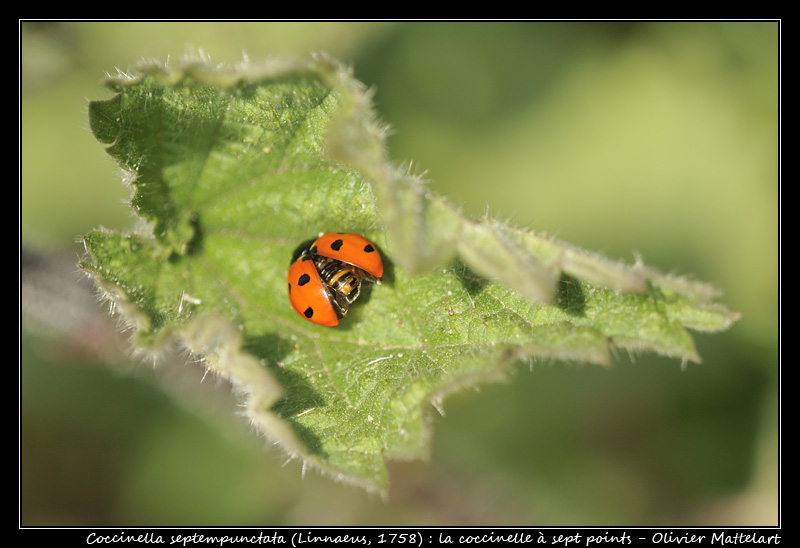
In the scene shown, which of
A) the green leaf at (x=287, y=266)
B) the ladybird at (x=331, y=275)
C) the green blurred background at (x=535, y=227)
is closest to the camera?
the green leaf at (x=287, y=266)

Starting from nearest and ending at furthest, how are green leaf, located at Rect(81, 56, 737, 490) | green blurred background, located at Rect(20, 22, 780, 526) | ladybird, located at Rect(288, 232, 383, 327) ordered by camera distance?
green leaf, located at Rect(81, 56, 737, 490) < ladybird, located at Rect(288, 232, 383, 327) < green blurred background, located at Rect(20, 22, 780, 526)

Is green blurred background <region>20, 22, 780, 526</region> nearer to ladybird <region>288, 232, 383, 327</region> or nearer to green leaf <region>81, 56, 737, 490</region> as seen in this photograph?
green leaf <region>81, 56, 737, 490</region>

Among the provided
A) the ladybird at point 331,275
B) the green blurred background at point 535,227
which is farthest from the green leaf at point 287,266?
the green blurred background at point 535,227

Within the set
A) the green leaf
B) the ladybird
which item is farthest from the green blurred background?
the ladybird

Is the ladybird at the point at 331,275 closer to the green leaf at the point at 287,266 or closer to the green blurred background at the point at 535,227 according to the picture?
the green leaf at the point at 287,266

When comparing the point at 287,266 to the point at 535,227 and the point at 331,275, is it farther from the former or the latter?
the point at 535,227

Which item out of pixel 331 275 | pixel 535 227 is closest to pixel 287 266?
pixel 331 275
